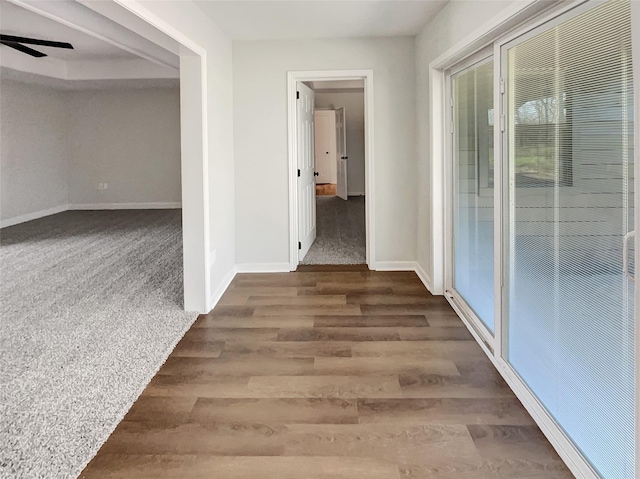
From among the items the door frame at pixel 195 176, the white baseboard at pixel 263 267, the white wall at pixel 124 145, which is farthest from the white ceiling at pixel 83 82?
the door frame at pixel 195 176

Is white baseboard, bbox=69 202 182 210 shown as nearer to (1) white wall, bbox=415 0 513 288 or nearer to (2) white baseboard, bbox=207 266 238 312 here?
(2) white baseboard, bbox=207 266 238 312

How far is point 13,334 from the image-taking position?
351 cm

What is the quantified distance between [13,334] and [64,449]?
66.2 inches

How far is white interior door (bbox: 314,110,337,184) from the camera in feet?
40.2

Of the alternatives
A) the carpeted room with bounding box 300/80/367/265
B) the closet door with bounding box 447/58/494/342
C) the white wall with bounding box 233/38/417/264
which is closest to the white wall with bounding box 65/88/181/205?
the carpeted room with bounding box 300/80/367/265

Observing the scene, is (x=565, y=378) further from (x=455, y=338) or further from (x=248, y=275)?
(x=248, y=275)

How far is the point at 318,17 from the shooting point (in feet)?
13.9

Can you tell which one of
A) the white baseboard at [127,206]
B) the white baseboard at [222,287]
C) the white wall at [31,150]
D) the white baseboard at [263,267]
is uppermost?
the white wall at [31,150]

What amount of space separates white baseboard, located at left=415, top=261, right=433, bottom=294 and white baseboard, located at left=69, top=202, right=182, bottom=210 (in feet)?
21.4

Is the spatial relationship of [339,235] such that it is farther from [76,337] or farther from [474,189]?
[76,337]

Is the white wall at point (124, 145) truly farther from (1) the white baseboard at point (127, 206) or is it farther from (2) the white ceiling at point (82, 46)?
(2) the white ceiling at point (82, 46)

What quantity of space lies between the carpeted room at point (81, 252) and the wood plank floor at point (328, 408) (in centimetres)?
21

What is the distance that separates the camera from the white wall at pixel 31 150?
8328mm

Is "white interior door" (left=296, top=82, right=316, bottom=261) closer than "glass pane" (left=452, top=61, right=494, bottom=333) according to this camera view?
No
